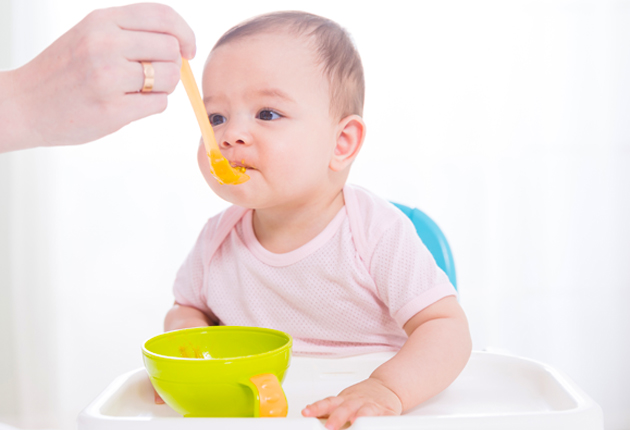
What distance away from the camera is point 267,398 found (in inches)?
20.6

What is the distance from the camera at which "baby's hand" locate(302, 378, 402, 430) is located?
55cm

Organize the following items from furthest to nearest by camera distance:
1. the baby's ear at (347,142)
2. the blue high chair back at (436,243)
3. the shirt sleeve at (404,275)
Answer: the blue high chair back at (436,243), the baby's ear at (347,142), the shirt sleeve at (404,275)

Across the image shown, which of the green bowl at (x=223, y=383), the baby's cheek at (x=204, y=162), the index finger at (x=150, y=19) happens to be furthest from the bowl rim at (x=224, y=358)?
the index finger at (x=150, y=19)

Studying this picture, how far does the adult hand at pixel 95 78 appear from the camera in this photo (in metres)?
0.59

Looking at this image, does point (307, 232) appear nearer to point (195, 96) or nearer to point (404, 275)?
point (404, 275)

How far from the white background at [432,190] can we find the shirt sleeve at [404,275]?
107 centimetres

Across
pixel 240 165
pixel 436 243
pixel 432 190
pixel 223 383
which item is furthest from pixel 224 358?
pixel 432 190

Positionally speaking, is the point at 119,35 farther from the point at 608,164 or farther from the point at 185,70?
the point at 608,164

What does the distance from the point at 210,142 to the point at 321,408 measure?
1.09 ft

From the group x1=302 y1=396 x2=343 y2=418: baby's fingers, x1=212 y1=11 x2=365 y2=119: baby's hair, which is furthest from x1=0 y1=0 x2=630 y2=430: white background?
x1=302 y1=396 x2=343 y2=418: baby's fingers

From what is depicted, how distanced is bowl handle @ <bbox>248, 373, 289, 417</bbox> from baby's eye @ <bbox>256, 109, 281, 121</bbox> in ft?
1.24

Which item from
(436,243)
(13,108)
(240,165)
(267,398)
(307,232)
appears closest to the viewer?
(267,398)

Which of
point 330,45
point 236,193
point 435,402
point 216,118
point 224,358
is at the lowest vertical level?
point 435,402

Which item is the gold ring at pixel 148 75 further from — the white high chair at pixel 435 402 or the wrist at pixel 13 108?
the white high chair at pixel 435 402
